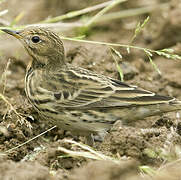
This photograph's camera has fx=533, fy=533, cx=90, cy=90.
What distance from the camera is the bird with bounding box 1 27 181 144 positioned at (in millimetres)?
5777

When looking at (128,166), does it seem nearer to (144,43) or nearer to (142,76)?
(142,76)

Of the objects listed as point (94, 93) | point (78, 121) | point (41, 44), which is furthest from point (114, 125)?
point (41, 44)

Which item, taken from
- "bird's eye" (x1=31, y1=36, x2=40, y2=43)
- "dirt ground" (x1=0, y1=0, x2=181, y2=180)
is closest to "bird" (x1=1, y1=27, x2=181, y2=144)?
"bird's eye" (x1=31, y1=36, x2=40, y2=43)

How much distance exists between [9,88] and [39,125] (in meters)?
0.78

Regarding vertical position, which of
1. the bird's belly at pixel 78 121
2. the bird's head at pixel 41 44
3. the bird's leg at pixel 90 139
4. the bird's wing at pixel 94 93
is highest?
the bird's head at pixel 41 44

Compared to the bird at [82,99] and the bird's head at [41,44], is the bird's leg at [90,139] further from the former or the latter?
the bird's head at [41,44]

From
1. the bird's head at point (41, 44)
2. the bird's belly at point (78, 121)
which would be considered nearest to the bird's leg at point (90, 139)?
the bird's belly at point (78, 121)

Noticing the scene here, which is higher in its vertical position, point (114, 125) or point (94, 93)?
point (94, 93)

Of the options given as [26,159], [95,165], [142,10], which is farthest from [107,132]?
[142,10]

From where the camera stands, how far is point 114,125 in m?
5.58

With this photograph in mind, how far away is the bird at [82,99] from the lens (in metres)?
5.78

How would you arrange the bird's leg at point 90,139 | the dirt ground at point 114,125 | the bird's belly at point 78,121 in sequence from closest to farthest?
the dirt ground at point 114,125, the bird's belly at point 78,121, the bird's leg at point 90,139

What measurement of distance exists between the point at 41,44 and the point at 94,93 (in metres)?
0.87

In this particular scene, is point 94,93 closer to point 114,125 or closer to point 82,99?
point 82,99
